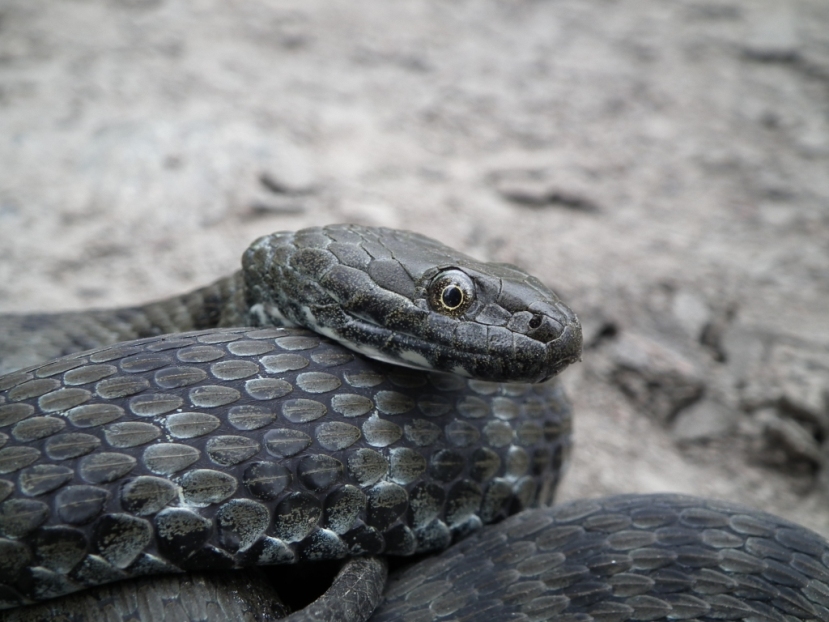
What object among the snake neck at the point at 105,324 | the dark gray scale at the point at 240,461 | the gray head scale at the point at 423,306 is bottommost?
the snake neck at the point at 105,324

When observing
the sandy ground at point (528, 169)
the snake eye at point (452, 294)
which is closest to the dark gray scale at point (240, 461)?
the snake eye at point (452, 294)

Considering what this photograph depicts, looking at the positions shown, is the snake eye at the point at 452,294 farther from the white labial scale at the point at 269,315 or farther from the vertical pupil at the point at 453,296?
the white labial scale at the point at 269,315

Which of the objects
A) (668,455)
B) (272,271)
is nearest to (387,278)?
(272,271)

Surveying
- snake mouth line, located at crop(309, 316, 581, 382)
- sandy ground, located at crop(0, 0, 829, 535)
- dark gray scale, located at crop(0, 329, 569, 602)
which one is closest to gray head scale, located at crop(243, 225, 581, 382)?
snake mouth line, located at crop(309, 316, 581, 382)

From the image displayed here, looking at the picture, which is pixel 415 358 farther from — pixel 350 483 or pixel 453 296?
pixel 350 483

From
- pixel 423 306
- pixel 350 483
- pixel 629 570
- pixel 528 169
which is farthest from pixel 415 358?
pixel 528 169

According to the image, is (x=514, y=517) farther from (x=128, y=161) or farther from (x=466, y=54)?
(x=466, y=54)
